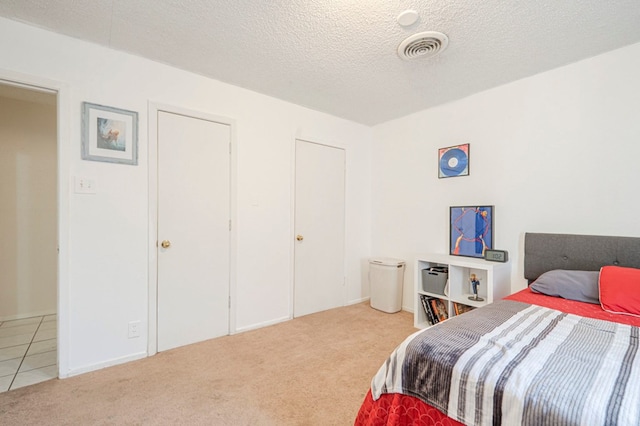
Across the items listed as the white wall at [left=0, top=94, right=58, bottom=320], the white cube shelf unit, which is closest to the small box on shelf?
the white cube shelf unit

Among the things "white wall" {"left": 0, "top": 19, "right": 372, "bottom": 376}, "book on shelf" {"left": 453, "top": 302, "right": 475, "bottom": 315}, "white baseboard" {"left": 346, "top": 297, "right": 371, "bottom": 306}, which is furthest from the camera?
"white baseboard" {"left": 346, "top": 297, "right": 371, "bottom": 306}

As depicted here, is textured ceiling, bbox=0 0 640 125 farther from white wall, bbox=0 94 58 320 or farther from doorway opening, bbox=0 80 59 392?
white wall, bbox=0 94 58 320

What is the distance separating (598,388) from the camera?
2.92ft

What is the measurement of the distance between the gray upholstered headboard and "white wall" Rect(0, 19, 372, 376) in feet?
7.70

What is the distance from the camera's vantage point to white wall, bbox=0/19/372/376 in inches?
80.0

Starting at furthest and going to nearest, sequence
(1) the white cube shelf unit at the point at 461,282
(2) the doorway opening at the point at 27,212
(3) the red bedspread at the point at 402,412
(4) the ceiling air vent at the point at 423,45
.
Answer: (2) the doorway opening at the point at 27,212 → (1) the white cube shelf unit at the point at 461,282 → (4) the ceiling air vent at the point at 423,45 → (3) the red bedspread at the point at 402,412

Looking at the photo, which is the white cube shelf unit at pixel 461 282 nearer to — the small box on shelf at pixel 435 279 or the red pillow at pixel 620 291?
the small box on shelf at pixel 435 279

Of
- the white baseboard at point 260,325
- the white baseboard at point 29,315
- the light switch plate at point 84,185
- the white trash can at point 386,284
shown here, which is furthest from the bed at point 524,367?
the white baseboard at point 29,315

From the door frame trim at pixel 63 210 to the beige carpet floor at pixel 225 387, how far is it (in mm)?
269

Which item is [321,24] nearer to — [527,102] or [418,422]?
[527,102]

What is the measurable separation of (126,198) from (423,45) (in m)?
2.53

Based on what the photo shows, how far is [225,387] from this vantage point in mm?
1912

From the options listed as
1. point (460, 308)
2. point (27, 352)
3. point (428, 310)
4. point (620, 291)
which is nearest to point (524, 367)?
point (620, 291)

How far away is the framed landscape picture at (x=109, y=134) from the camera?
2.10 meters
